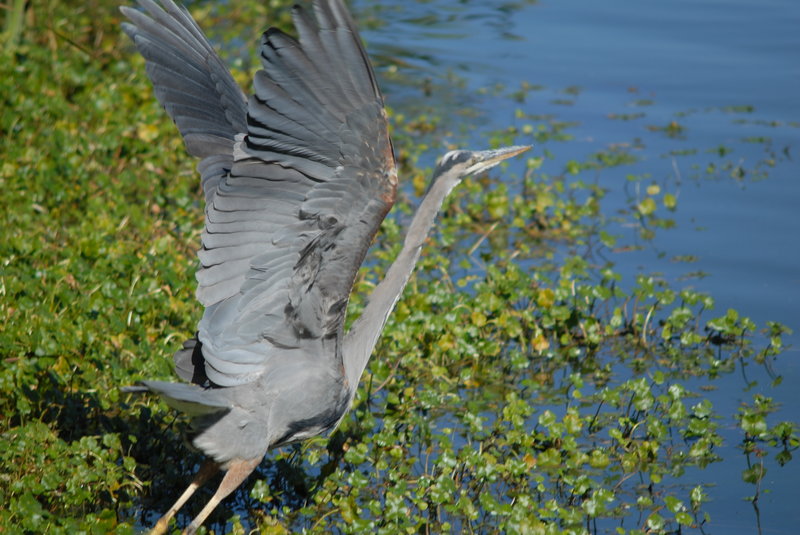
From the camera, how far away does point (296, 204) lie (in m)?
3.94

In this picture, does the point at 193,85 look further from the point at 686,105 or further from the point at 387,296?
the point at 686,105

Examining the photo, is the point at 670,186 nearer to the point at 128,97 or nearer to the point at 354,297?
the point at 354,297

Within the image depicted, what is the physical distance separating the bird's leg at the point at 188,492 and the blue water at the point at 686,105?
2.03m

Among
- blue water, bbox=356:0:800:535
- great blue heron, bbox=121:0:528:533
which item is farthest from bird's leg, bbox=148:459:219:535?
blue water, bbox=356:0:800:535

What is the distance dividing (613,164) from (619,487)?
13.0 feet

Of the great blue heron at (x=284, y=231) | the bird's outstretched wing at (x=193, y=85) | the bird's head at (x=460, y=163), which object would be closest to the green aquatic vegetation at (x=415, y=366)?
the great blue heron at (x=284, y=231)

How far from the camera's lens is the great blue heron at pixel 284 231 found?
12.5 ft

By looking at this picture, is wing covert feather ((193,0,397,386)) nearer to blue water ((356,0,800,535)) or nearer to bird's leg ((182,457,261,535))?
bird's leg ((182,457,261,535))

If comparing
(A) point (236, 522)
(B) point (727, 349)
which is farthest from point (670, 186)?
(A) point (236, 522)

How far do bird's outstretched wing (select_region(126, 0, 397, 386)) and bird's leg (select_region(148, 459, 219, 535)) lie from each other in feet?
1.20

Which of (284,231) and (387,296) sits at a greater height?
(284,231)

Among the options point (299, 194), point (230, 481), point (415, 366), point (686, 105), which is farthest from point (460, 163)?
point (686, 105)

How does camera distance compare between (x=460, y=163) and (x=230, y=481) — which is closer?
(x=230, y=481)

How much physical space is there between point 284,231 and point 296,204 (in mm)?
112
